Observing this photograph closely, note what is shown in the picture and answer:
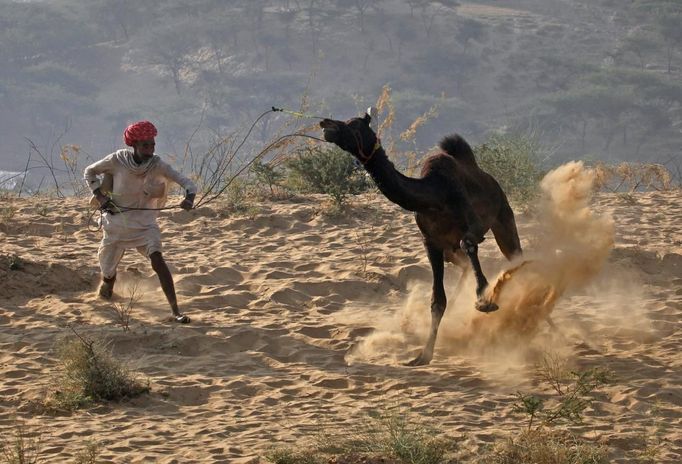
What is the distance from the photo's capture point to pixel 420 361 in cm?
696

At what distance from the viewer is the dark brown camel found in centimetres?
639

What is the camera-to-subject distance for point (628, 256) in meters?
10.0

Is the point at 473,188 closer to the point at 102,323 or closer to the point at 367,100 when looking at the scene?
the point at 102,323

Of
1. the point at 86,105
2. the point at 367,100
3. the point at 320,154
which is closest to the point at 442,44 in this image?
the point at 367,100

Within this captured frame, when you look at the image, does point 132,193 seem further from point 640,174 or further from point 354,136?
point 640,174

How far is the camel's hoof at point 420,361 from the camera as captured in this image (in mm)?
6934

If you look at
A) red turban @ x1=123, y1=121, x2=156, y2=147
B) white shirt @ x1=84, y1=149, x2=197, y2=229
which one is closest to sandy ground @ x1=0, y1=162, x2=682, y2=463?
white shirt @ x1=84, y1=149, x2=197, y2=229

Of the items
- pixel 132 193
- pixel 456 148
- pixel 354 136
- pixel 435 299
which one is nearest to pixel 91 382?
pixel 354 136

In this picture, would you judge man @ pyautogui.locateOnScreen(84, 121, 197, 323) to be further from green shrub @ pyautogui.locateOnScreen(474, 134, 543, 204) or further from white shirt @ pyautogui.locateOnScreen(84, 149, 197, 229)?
green shrub @ pyautogui.locateOnScreen(474, 134, 543, 204)

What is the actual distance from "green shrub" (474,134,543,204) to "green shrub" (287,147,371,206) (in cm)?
159

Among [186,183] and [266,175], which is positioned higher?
[186,183]

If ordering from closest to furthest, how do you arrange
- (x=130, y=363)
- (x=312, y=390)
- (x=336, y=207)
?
(x=312, y=390) < (x=130, y=363) < (x=336, y=207)

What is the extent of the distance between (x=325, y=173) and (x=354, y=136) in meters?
6.62

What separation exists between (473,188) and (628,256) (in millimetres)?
3282
